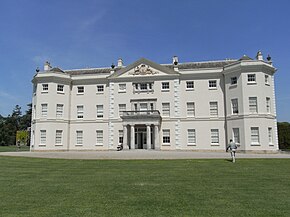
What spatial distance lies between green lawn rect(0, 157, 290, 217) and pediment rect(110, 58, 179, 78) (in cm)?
2410

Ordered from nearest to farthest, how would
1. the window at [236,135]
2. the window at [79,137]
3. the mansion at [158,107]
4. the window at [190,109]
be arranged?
the mansion at [158,107], the window at [236,135], the window at [190,109], the window at [79,137]

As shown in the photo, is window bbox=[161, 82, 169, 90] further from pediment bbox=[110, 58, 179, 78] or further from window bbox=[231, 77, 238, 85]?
window bbox=[231, 77, 238, 85]

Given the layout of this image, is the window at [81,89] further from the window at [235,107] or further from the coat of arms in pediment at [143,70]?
the window at [235,107]

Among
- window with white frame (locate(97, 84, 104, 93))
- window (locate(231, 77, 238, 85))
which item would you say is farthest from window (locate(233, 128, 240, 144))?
window with white frame (locate(97, 84, 104, 93))

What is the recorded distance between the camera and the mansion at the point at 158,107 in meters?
30.5

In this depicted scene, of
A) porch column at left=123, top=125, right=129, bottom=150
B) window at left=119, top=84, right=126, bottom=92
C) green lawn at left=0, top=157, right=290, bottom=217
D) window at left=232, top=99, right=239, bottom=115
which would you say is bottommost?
green lawn at left=0, top=157, right=290, bottom=217

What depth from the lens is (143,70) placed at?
35312 mm

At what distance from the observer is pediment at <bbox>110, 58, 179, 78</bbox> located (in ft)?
115

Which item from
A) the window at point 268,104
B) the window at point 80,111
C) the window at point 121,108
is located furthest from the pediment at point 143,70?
the window at point 268,104

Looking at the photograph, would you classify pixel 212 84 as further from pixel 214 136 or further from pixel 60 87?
pixel 60 87

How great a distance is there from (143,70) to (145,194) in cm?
2829

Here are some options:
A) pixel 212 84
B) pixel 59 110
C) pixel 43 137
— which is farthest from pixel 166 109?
pixel 43 137

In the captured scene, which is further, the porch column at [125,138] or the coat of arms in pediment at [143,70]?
the coat of arms in pediment at [143,70]

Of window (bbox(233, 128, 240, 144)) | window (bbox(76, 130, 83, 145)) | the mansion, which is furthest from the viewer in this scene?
window (bbox(76, 130, 83, 145))
